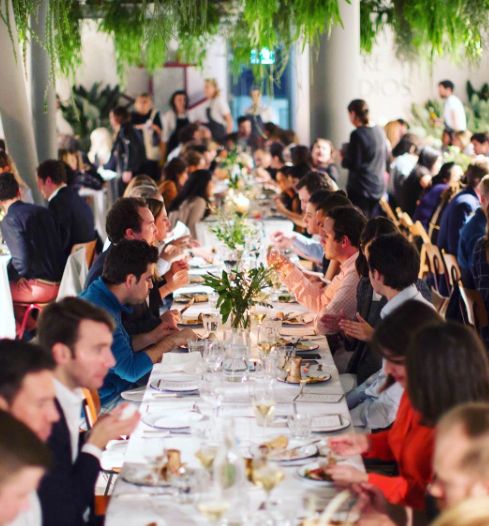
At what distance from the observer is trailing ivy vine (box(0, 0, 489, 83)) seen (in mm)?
5723

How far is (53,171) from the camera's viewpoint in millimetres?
7348

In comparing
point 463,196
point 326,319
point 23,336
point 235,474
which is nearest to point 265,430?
point 235,474

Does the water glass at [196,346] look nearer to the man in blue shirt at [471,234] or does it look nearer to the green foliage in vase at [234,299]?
the green foliage in vase at [234,299]

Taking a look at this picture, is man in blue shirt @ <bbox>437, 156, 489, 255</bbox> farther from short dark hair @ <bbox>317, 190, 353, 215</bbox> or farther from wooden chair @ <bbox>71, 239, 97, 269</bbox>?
wooden chair @ <bbox>71, 239, 97, 269</bbox>

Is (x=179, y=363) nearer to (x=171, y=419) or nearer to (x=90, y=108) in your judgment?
(x=171, y=419)

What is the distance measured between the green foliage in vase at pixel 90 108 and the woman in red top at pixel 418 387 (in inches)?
499

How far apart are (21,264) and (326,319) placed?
2.69m

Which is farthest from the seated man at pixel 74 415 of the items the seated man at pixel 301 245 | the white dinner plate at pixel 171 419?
the seated man at pixel 301 245

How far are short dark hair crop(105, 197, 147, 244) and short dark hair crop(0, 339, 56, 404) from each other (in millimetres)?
2727

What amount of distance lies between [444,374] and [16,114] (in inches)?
222

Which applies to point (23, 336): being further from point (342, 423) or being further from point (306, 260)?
point (342, 423)

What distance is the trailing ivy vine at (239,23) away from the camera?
A: 18.8 ft

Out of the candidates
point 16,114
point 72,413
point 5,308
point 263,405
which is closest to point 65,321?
point 72,413

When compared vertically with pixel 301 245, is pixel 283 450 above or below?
above
